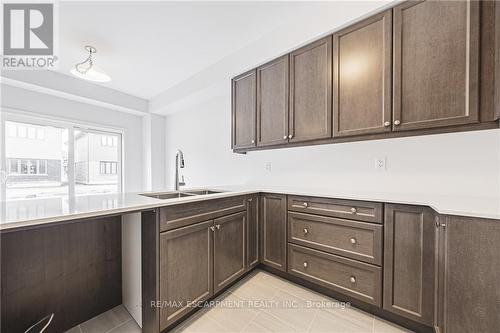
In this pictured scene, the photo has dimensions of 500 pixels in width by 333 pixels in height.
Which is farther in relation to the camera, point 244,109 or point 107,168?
point 107,168

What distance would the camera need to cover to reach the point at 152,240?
132 cm

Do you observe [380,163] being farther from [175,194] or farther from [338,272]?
[175,194]

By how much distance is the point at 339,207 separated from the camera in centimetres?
171

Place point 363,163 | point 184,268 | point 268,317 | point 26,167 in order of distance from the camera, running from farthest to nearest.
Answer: point 26,167 → point 363,163 → point 268,317 → point 184,268

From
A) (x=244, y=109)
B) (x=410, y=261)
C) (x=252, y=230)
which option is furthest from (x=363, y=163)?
(x=244, y=109)

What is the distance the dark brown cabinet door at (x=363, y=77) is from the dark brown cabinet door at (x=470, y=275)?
2.63ft

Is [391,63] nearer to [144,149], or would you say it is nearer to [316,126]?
[316,126]

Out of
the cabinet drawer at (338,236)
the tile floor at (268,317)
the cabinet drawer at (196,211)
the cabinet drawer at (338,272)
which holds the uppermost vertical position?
the cabinet drawer at (196,211)

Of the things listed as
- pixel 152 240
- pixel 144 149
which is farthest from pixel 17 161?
pixel 152 240

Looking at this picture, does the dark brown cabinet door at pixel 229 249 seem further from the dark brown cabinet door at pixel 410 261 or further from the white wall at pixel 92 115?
the white wall at pixel 92 115

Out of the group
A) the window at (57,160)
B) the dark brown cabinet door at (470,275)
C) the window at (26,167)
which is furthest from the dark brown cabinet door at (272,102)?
the window at (26,167)

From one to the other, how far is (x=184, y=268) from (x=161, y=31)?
238 centimetres

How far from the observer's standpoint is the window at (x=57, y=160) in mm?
2967

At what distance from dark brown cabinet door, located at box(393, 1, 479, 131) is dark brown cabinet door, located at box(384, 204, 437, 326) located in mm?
637
